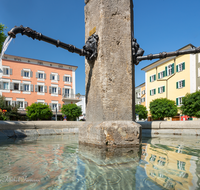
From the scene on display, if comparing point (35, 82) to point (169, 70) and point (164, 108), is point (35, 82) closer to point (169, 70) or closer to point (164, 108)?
point (164, 108)

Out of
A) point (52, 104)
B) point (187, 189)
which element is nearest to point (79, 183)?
point (187, 189)

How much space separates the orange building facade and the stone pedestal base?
3366 cm

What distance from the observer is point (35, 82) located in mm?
36281

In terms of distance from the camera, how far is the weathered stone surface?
3320 millimetres

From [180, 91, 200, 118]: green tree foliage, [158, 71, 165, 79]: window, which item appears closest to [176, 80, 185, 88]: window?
[158, 71, 165, 79]: window

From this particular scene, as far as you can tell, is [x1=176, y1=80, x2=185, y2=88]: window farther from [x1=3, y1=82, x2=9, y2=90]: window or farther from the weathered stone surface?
[x1=3, y1=82, x2=9, y2=90]: window

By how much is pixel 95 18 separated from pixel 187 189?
133 inches

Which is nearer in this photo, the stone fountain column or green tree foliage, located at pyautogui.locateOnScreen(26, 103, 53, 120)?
the stone fountain column

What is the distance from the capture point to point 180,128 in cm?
503

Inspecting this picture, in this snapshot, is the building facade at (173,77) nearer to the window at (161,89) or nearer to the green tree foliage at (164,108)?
the window at (161,89)

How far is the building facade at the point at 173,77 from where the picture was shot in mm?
26359

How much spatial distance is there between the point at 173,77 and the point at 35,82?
25745 mm

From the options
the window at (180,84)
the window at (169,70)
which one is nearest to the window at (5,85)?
the window at (169,70)

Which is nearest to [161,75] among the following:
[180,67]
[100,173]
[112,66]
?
[180,67]
